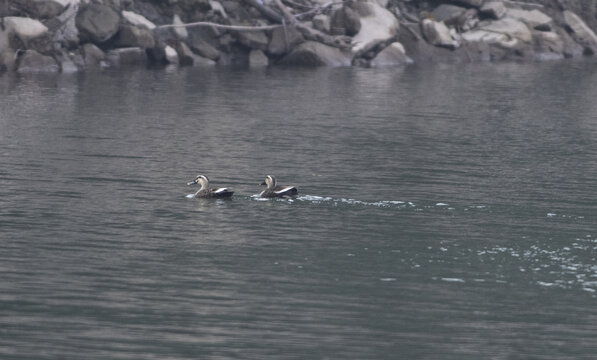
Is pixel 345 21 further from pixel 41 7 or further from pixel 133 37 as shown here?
pixel 41 7

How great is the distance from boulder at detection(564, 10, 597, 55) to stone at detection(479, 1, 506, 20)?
8.02 meters

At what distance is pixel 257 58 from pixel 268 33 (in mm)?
1725

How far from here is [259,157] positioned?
36375 mm

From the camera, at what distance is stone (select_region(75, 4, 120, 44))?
219ft

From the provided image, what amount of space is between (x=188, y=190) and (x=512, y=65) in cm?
5194

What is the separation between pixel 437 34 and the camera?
80.2 m

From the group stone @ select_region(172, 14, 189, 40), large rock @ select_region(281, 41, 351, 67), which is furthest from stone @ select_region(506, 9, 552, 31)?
stone @ select_region(172, 14, 189, 40)

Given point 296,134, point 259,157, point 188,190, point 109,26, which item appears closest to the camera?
point 188,190

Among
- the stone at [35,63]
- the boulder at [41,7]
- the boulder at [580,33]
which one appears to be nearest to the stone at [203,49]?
the boulder at [41,7]

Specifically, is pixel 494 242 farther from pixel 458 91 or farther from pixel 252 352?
pixel 458 91

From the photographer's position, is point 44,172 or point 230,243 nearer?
point 230,243

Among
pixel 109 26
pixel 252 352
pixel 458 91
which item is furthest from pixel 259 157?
pixel 109 26

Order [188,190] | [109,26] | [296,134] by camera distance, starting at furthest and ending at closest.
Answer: [109,26] < [296,134] < [188,190]

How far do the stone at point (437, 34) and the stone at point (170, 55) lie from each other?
17805 millimetres
